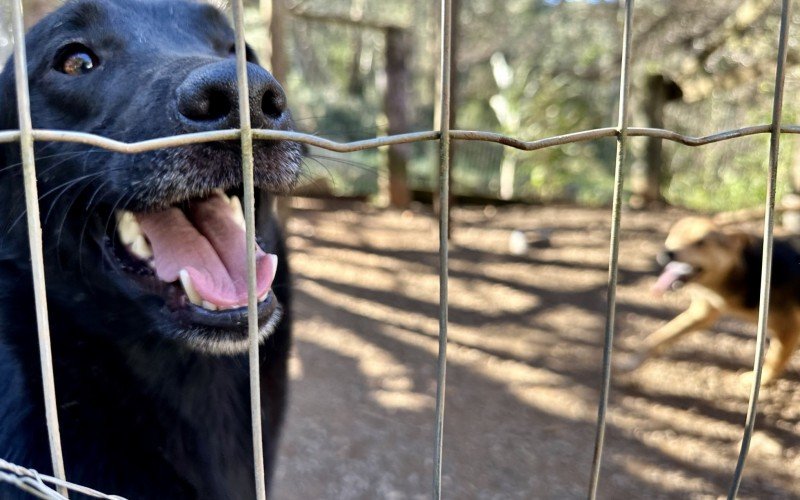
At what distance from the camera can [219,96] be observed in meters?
1.31

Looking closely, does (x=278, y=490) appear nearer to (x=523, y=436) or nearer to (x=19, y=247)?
(x=523, y=436)

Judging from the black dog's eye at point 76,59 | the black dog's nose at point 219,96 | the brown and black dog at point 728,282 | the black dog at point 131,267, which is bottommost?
the brown and black dog at point 728,282

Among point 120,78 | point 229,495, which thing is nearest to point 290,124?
point 120,78

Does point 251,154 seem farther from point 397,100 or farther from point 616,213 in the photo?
point 397,100

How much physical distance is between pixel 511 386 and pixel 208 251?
2878 mm

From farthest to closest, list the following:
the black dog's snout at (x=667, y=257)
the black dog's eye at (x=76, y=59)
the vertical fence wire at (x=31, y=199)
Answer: the black dog's snout at (x=667, y=257), the black dog's eye at (x=76, y=59), the vertical fence wire at (x=31, y=199)

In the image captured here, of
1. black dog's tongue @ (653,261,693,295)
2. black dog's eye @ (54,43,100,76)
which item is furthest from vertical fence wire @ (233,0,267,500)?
black dog's tongue @ (653,261,693,295)

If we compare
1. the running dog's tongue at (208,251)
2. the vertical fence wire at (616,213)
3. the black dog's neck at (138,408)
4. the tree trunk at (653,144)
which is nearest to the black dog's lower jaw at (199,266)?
the running dog's tongue at (208,251)

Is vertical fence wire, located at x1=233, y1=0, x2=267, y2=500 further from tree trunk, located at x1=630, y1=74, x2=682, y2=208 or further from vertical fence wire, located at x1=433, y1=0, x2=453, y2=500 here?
tree trunk, located at x1=630, y1=74, x2=682, y2=208

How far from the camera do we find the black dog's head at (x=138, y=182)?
1466 mm

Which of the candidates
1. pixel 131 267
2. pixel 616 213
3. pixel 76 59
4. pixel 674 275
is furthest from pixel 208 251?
pixel 674 275

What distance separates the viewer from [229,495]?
6.11ft

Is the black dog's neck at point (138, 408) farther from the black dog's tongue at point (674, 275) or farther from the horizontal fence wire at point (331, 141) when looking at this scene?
the black dog's tongue at point (674, 275)

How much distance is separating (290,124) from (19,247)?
83cm
